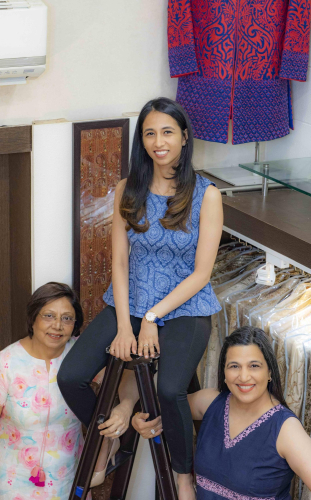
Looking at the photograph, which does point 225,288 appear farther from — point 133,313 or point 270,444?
point 270,444

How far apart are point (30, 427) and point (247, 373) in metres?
0.81

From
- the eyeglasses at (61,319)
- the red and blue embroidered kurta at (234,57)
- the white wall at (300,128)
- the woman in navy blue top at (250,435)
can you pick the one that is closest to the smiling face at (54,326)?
the eyeglasses at (61,319)

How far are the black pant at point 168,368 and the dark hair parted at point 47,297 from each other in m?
0.22

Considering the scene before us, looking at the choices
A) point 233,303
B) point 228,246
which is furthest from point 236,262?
point 233,303

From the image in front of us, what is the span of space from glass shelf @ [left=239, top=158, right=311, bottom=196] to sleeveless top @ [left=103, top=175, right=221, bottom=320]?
34 centimetres

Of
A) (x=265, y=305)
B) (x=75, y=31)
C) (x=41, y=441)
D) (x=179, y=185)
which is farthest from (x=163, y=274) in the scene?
(x=75, y=31)

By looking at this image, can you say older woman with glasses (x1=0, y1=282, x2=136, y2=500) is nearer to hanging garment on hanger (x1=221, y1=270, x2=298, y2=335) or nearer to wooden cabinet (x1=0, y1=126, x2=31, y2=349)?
wooden cabinet (x1=0, y1=126, x2=31, y2=349)

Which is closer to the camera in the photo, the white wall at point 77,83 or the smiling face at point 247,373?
the smiling face at point 247,373

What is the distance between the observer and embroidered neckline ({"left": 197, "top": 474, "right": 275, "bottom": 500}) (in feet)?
6.16

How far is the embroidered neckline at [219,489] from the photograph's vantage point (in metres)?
1.88

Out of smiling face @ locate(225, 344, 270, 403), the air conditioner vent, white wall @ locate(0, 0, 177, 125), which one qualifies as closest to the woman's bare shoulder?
smiling face @ locate(225, 344, 270, 403)

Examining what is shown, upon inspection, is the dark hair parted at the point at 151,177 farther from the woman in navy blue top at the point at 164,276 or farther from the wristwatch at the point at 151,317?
the wristwatch at the point at 151,317

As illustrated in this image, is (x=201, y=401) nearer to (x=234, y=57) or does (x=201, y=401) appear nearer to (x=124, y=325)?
(x=124, y=325)

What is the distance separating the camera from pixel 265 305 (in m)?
2.30
